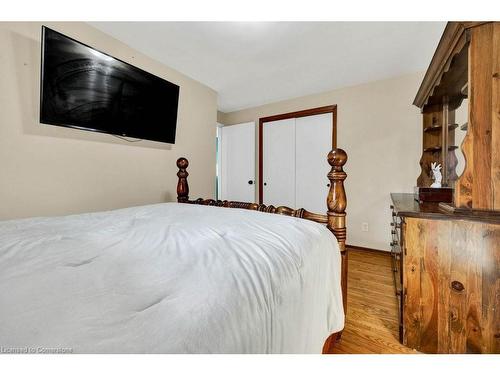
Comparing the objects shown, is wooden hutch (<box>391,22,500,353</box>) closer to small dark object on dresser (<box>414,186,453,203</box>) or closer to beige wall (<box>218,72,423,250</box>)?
small dark object on dresser (<box>414,186,453,203</box>)

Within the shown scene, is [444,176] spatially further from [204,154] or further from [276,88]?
[204,154]

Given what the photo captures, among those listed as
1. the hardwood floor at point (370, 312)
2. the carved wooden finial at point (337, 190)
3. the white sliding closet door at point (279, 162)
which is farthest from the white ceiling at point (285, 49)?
the hardwood floor at point (370, 312)

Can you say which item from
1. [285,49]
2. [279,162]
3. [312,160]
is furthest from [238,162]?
[285,49]

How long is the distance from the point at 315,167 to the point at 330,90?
115cm

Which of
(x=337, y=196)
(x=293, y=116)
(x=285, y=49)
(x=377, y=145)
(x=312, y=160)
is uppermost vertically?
(x=285, y=49)

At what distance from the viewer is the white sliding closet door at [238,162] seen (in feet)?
13.0

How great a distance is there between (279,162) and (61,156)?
9.30ft

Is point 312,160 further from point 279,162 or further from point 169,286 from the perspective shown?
point 169,286

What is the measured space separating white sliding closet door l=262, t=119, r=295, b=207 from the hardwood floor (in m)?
1.50

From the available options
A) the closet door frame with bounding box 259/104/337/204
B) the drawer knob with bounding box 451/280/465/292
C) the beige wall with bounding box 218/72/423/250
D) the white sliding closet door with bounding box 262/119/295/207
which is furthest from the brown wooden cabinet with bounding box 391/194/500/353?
the white sliding closet door with bounding box 262/119/295/207

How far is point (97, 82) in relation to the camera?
1.70 metres

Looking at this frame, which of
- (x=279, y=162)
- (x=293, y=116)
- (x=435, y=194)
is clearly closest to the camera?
(x=435, y=194)

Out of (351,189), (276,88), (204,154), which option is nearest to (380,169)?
(351,189)

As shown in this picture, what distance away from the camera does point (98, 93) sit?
1.72 metres
